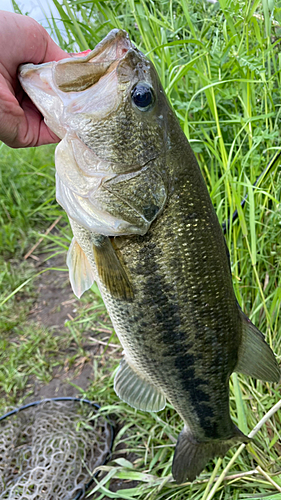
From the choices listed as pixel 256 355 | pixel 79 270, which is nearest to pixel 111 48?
pixel 79 270

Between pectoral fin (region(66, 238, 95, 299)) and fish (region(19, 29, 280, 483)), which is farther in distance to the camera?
pectoral fin (region(66, 238, 95, 299))

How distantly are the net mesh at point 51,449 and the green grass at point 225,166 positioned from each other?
0.12 metres

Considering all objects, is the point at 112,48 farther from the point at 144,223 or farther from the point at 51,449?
the point at 51,449

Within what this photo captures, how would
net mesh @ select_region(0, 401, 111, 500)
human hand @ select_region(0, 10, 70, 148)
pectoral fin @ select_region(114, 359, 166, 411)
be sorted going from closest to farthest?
1. human hand @ select_region(0, 10, 70, 148)
2. pectoral fin @ select_region(114, 359, 166, 411)
3. net mesh @ select_region(0, 401, 111, 500)

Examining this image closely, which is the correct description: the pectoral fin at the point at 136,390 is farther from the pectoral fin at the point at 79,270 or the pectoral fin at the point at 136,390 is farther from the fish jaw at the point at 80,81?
the fish jaw at the point at 80,81

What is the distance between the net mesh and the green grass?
119 millimetres

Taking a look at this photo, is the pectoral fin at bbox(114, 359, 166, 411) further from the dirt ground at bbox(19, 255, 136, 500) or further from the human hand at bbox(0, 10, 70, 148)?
the human hand at bbox(0, 10, 70, 148)

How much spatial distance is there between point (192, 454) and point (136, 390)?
37 centimetres

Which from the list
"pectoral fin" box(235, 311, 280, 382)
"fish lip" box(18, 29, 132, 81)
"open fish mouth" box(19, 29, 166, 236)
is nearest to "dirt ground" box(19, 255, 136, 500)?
"pectoral fin" box(235, 311, 280, 382)

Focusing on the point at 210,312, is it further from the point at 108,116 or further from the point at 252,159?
the point at 252,159

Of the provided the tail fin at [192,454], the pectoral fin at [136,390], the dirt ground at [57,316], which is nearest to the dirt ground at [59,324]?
the dirt ground at [57,316]

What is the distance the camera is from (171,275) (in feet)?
4.24

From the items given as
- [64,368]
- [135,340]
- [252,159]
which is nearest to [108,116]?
[135,340]

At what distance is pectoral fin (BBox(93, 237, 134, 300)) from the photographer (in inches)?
49.8
